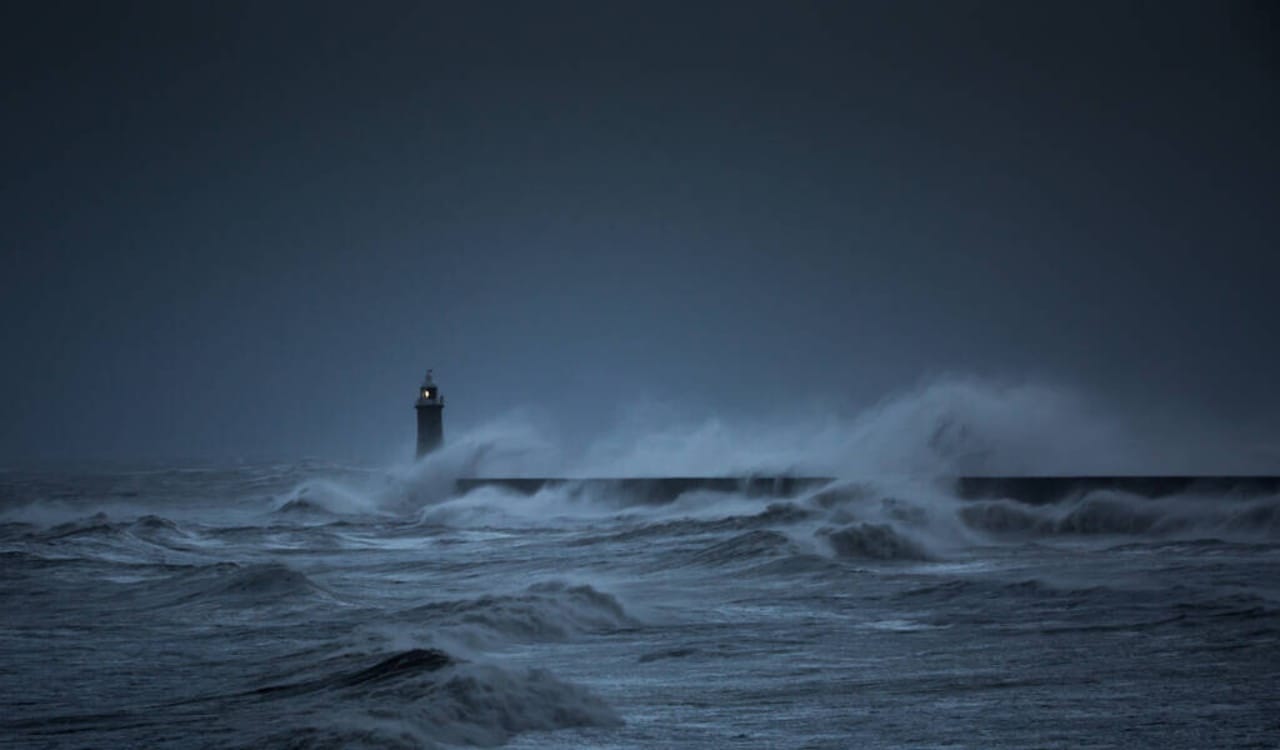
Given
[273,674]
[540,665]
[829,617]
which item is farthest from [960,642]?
[273,674]

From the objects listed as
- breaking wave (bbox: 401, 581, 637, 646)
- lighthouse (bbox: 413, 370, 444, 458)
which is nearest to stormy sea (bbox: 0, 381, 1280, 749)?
breaking wave (bbox: 401, 581, 637, 646)

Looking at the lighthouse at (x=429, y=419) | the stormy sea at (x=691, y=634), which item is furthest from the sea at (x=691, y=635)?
the lighthouse at (x=429, y=419)

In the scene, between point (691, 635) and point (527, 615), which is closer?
point (691, 635)

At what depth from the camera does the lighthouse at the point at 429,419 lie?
4453 cm

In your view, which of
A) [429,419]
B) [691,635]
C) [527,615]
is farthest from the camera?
[429,419]

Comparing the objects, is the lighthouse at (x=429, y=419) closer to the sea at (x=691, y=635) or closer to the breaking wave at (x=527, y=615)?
the sea at (x=691, y=635)

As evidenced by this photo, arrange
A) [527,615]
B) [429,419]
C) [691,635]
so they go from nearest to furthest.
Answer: [691,635], [527,615], [429,419]

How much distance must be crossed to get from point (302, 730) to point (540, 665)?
2901mm

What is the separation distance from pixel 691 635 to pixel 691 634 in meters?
0.06

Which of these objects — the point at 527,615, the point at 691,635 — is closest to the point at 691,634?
the point at 691,635

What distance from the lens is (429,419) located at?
45406 millimetres

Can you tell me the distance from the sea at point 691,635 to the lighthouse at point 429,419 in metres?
20.7

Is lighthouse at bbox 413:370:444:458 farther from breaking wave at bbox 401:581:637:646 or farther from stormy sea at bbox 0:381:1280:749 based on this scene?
breaking wave at bbox 401:581:637:646

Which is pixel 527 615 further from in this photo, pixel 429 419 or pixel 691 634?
pixel 429 419
